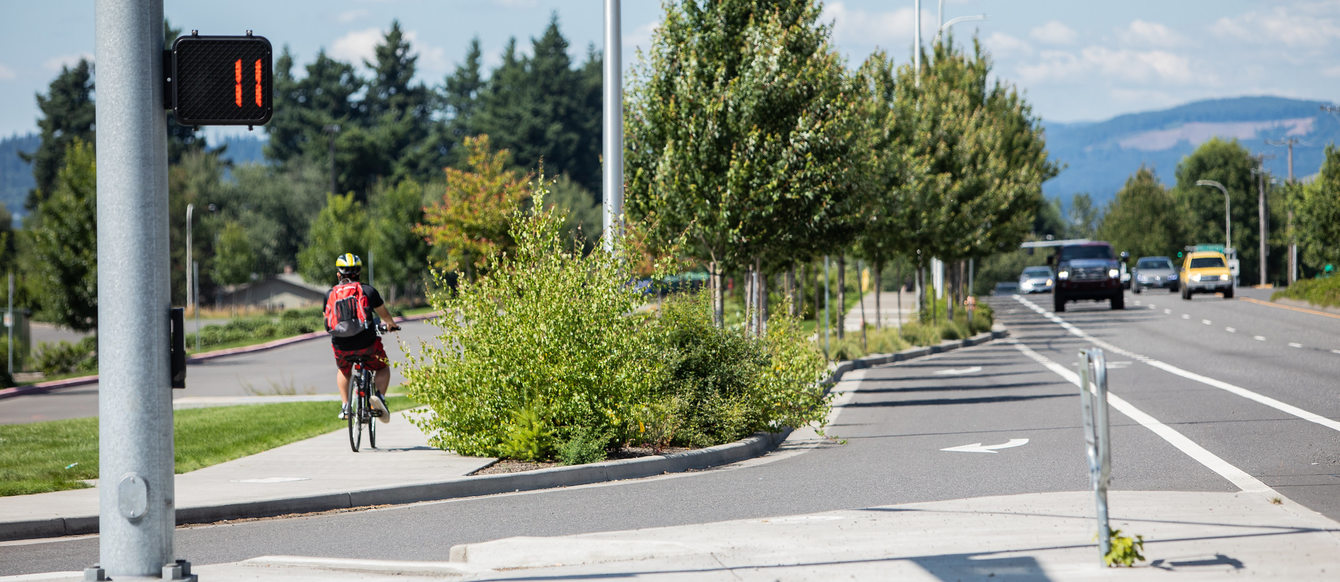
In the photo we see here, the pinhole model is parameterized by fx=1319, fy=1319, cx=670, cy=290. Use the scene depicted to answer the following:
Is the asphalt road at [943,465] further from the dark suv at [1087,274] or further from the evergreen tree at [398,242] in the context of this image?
the evergreen tree at [398,242]

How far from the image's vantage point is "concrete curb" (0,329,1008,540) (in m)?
8.80

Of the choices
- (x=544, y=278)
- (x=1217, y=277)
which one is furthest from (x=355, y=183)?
(x=544, y=278)

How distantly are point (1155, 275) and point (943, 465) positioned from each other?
204 ft

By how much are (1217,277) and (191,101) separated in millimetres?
50864

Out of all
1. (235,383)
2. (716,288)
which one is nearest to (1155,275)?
(235,383)

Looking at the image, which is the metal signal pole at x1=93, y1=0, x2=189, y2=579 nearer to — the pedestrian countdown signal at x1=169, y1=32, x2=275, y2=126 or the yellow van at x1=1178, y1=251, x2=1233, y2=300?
the pedestrian countdown signal at x1=169, y1=32, x2=275, y2=126

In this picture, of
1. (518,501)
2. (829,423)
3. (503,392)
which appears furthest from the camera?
(829,423)

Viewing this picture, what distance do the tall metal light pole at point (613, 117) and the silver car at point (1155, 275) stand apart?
59631 millimetres

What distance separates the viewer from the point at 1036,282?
76625 millimetres

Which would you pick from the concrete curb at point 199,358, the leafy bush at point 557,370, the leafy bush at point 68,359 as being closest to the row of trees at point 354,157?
the concrete curb at point 199,358

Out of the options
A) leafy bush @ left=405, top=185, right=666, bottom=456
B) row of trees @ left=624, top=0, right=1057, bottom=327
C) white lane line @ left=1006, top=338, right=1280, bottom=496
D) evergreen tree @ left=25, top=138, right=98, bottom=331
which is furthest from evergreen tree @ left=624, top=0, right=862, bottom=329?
evergreen tree @ left=25, top=138, right=98, bottom=331

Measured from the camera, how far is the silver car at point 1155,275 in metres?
68.4

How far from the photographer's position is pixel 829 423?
15391 mm

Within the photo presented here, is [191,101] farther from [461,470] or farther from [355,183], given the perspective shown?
[355,183]
